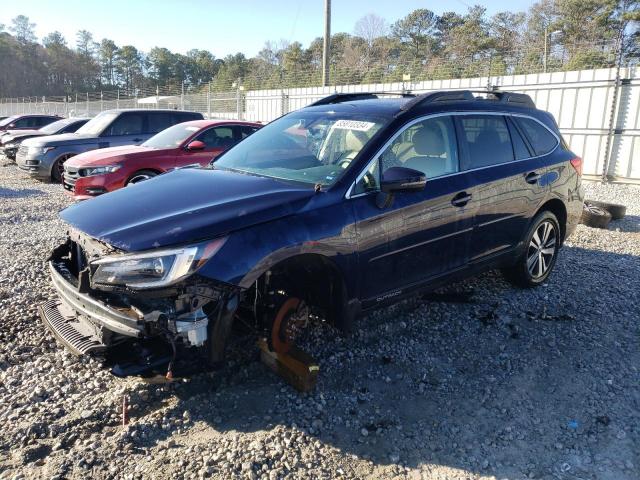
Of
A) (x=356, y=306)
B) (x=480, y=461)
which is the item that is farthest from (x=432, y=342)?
(x=480, y=461)

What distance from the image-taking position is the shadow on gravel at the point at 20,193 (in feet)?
36.1

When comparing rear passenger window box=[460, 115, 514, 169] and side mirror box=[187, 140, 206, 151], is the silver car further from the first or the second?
rear passenger window box=[460, 115, 514, 169]

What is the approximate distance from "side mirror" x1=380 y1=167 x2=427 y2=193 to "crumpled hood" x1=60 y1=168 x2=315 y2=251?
0.51 m

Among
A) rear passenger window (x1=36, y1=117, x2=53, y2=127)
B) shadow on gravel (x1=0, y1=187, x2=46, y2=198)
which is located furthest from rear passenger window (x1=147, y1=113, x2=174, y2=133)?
rear passenger window (x1=36, y1=117, x2=53, y2=127)

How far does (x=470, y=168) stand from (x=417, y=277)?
1.10m

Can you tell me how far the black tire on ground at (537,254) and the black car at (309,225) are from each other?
0.04 metres

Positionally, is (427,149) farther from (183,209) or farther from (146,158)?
(146,158)

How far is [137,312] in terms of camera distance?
2771mm

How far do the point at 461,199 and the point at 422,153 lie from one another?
1.64 feet

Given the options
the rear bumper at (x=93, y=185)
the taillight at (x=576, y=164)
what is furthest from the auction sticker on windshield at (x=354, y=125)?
the rear bumper at (x=93, y=185)

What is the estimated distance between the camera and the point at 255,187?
336 cm

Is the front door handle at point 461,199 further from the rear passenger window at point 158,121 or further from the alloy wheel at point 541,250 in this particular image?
the rear passenger window at point 158,121

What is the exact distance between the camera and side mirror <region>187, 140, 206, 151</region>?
28.0 feet

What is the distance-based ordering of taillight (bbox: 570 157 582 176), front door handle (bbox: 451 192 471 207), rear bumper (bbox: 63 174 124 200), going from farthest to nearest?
rear bumper (bbox: 63 174 124 200)
taillight (bbox: 570 157 582 176)
front door handle (bbox: 451 192 471 207)
